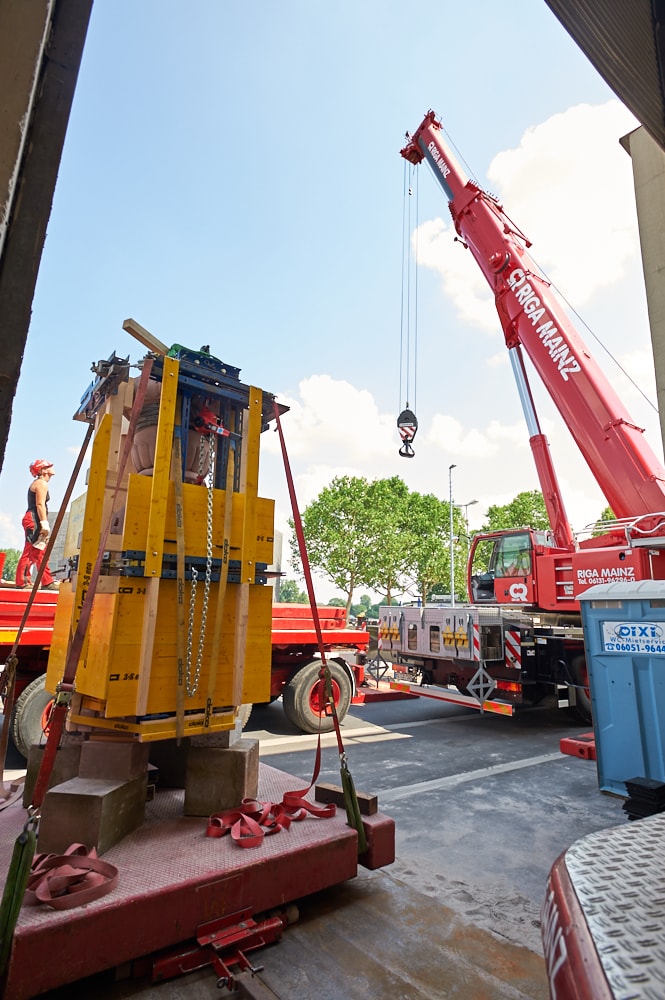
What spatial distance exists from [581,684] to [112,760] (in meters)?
7.27

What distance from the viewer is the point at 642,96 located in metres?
2.23

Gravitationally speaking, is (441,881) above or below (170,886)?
below

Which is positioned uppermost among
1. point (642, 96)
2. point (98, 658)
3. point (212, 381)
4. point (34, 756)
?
point (642, 96)

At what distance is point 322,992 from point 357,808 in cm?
85

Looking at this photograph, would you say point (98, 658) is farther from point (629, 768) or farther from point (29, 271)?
point (629, 768)

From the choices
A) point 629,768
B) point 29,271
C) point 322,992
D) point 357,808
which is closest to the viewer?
point 29,271

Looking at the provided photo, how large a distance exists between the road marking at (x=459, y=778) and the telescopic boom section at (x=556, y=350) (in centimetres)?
326

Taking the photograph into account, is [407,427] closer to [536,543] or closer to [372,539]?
[536,543]

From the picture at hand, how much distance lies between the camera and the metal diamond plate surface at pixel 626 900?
31.6 inches

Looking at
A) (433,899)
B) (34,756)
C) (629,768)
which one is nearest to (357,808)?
(433,899)

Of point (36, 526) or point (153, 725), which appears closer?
point (153, 725)

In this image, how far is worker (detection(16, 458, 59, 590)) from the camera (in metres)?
6.79

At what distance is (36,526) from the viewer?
6.90m

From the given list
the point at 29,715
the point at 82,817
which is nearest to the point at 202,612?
the point at 82,817
